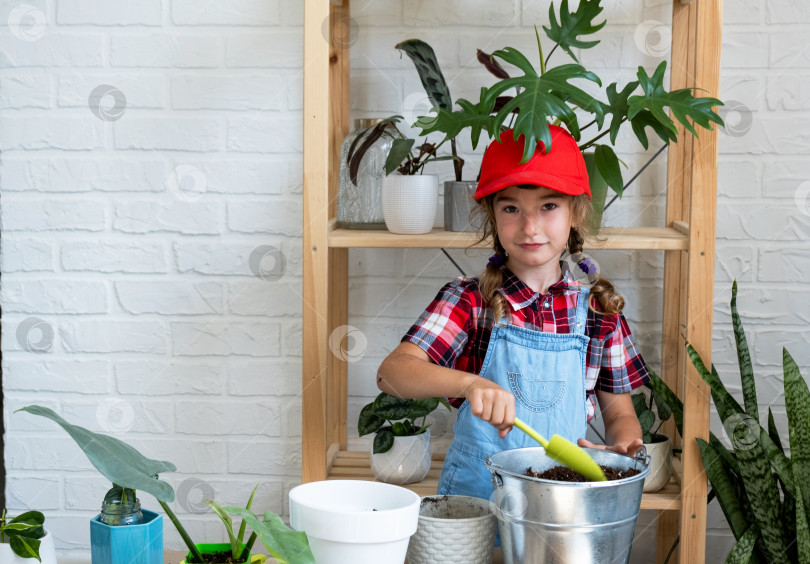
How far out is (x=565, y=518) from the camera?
798 mm

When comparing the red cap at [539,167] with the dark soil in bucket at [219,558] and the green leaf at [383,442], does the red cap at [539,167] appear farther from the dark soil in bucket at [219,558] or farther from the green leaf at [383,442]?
the dark soil in bucket at [219,558]

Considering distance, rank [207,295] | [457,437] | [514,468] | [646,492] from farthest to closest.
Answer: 1. [207,295]
2. [646,492]
3. [457,437]
4. [514,468]

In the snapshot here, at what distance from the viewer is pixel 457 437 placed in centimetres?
129

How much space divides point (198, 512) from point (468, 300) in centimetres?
88

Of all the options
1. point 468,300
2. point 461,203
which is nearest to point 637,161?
point 461,203

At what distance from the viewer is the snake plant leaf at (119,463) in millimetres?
703

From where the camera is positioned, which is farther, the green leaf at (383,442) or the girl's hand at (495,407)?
the green leaf at (383,442)

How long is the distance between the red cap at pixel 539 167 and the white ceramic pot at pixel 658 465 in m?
0.48

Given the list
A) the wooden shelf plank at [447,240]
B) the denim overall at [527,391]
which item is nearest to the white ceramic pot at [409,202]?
the wooden shelf plank at [447,240]

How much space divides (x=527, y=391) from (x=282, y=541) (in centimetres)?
59

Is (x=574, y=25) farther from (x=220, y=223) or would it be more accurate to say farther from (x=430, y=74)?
(x=220, y=223)

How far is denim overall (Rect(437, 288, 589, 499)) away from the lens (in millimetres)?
1231

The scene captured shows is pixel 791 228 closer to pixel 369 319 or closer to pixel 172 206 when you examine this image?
pixel 369 319

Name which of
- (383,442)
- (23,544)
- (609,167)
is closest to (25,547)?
(23,544)
